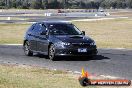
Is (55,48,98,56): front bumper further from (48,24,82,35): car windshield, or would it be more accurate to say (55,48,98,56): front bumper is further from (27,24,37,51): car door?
(27,24,37,51): car door

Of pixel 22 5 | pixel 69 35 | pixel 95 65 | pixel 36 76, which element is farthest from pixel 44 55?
pixel 22 5

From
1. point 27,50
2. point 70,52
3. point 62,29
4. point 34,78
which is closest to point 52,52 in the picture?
point 70,52

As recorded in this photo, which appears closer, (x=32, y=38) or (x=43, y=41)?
(x=43, y=41)

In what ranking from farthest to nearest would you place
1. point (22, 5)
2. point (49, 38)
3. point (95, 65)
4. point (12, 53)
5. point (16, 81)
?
point (22, 5), point (12, 53), point (49, 38), point (95, 65), point (16, 81)

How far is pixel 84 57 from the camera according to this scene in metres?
19.4

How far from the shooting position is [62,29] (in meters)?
20.0

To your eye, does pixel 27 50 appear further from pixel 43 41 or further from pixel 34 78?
pixel 34 78

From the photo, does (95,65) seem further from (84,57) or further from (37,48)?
(37,48)

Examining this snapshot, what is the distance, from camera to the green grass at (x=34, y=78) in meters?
11.4

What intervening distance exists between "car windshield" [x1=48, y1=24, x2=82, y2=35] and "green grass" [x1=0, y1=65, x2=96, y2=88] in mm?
4323

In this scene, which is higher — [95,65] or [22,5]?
[95,65]

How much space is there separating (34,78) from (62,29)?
24.4 ft

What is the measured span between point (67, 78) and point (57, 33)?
7035mm

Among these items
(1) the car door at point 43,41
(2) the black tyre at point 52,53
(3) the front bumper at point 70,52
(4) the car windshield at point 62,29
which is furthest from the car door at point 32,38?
(3) the front bumper at point 70,52
